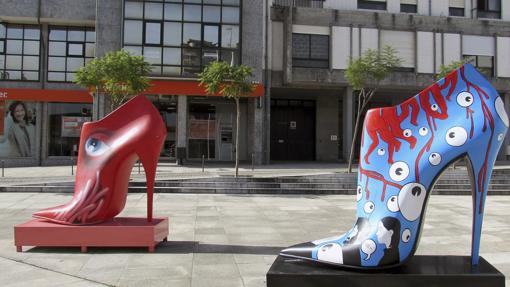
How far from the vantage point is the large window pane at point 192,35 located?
2544cm

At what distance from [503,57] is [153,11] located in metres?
21.5

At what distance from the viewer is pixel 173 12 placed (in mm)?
25453

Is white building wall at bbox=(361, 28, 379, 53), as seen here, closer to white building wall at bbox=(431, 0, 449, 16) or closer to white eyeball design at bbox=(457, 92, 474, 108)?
white building wall at bbox=(431, 0, 449, 16)

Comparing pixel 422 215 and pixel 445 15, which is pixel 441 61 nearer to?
pixel 445 15

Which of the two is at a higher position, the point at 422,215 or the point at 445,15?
the point at 445,15

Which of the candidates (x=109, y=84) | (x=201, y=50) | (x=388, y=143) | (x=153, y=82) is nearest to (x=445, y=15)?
(x=201, y=50)

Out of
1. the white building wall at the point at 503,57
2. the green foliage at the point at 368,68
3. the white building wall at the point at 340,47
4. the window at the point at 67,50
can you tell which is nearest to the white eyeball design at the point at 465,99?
the green foliage at the point at 368,68

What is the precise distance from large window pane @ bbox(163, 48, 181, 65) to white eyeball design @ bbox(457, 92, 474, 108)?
22.1 metres

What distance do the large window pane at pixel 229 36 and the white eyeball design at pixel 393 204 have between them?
73.6 feet

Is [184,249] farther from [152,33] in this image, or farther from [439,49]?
[439,49]

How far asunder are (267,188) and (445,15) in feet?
66.9

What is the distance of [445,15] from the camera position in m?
29.8

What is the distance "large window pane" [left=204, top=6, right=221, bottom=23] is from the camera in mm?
25734

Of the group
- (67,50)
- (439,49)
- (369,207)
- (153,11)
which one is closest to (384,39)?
(439,49)
